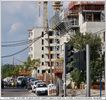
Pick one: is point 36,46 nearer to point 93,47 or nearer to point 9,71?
point 9,71

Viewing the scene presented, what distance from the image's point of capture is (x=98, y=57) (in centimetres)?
4741

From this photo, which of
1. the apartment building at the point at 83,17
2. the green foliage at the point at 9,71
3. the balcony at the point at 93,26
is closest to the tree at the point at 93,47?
the apartment building at the point at 83,17

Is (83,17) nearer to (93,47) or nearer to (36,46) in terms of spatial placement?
(93,47)

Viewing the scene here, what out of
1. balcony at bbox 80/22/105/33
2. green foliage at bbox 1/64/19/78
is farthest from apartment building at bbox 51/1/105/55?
green foliage at bbox 1/64/19/78

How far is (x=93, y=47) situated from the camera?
162 feet

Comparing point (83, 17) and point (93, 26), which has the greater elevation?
point (83, 17)

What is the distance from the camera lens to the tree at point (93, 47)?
45.4 metres

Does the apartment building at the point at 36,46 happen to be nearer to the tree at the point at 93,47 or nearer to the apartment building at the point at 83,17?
the apartment building at the point at 83,17

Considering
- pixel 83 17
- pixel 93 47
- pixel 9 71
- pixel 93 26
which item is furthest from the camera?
pixel 9 71

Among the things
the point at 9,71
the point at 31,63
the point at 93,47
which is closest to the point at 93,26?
the point at 93,47

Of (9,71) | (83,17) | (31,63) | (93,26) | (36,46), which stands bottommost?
(9,71)

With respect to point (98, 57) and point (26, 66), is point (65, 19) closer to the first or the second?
point (98, 57)

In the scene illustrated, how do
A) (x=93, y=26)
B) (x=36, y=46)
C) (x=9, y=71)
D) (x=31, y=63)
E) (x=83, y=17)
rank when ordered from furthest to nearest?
(x=9, y=71) < (x=36, y=46) < (x=31, y=63) < (x=83, y=17) < (x=93, y=26)

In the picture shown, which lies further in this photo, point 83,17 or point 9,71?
point 9,71
